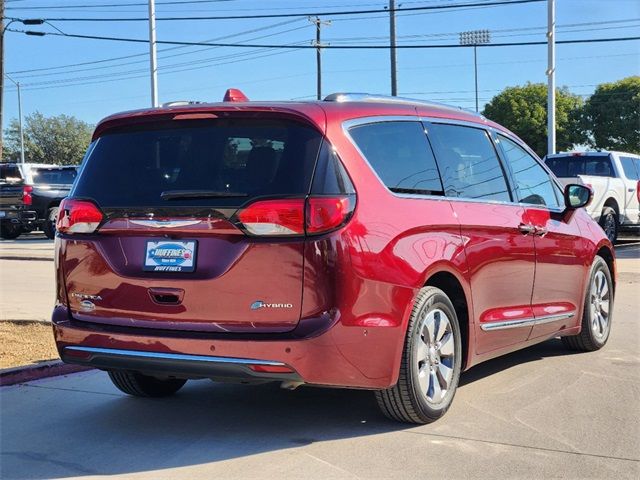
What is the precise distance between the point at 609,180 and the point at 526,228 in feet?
35.7

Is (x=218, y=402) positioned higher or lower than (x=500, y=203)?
lower

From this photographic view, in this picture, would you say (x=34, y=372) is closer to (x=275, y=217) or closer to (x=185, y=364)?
(x=185, y=364)

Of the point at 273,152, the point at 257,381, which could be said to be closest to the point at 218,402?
the point at 257,381

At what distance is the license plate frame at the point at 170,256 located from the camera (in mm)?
4082

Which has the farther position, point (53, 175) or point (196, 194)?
point (53, 175)

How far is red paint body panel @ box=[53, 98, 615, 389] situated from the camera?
390 cm

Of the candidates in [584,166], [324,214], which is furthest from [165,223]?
[584,166]

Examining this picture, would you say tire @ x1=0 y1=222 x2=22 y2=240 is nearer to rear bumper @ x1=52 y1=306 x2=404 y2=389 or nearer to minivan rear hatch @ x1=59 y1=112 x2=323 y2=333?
minivan rear hatch @ x1=59 y1=112 x2=323 y2=333

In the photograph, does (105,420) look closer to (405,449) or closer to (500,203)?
(405,449)

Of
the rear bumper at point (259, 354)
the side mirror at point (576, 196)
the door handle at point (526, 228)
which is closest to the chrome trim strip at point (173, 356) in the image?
the rear bumper at point (259, 354)

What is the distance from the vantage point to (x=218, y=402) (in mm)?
5258

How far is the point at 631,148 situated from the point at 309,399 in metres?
57.5

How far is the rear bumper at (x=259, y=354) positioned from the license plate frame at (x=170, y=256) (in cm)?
34

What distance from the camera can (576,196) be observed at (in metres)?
6.23
